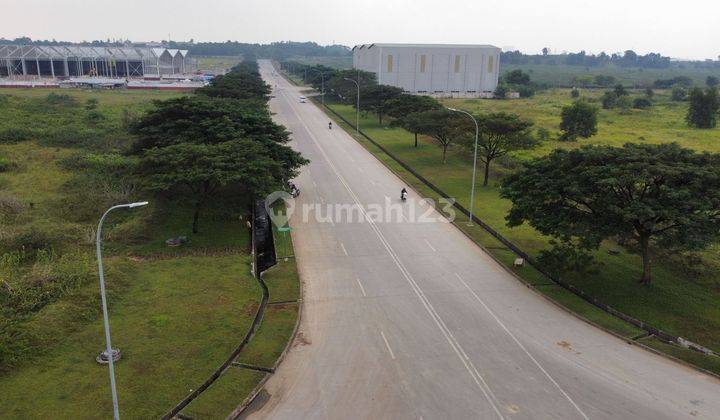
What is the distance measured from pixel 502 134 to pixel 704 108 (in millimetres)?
57678

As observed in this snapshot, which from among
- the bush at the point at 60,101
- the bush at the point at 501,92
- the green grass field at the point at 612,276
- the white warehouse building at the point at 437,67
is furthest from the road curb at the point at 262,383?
the bush at the point at 501,92

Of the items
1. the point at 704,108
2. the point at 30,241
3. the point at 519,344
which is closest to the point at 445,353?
the point at 519,344

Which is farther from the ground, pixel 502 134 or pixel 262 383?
pixel 502 134

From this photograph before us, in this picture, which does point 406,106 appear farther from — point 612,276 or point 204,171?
point 612,276

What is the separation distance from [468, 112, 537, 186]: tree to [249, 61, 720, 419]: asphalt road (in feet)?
56.8

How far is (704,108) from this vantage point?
85500 mm

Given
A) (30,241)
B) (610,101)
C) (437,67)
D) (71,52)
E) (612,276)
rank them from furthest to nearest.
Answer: (71,52) → (437,67) → (610,101) → (30,241) → (612,276)

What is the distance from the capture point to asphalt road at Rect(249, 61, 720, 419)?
18.9 metres

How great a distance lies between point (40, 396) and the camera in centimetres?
1838

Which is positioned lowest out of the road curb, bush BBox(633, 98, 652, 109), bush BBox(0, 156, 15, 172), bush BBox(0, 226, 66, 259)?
the road curb

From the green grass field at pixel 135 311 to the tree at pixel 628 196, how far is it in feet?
48.3

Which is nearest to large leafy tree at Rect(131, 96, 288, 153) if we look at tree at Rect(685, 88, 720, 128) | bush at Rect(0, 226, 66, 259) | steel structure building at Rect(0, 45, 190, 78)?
bush at Rect(0, 226, 66, 259)

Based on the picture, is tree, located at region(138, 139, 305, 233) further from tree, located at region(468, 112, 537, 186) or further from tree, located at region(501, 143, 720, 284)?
tree, located at region(468, 112, 537, 186)

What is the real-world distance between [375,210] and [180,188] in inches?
592
